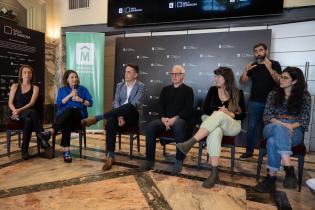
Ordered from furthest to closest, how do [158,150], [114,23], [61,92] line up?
1. [114,23]
2. [158,150]
3. [61,92]

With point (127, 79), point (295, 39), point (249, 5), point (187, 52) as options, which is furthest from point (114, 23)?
point (295, 39)

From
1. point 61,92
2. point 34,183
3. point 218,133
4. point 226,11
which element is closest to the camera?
point 34,183

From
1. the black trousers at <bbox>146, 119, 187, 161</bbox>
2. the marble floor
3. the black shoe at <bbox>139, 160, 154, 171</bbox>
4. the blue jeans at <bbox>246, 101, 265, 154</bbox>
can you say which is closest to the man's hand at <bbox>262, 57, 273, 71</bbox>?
the blue jeans at <bbox>246, 101, 265, 154</bbox>

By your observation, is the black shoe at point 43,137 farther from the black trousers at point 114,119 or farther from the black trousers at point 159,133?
the black trousers at point 159,133

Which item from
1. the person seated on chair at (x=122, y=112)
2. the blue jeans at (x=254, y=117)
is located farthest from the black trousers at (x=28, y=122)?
the blue jeans at (x=254, y=117)

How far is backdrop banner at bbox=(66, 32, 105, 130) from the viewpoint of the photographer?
4.83 m

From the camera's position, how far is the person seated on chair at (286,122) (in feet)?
7.68

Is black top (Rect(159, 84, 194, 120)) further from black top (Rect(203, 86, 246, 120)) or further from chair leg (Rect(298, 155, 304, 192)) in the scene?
chair leg (Rect(298, 155, 304, 192))

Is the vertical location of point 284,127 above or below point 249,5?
below

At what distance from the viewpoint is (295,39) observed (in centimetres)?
401

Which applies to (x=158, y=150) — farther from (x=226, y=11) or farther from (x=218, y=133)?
(x=226, y=11)

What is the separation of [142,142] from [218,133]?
1962mm

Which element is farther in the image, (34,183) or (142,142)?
(142,142)

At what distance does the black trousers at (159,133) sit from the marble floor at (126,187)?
0.21 m
